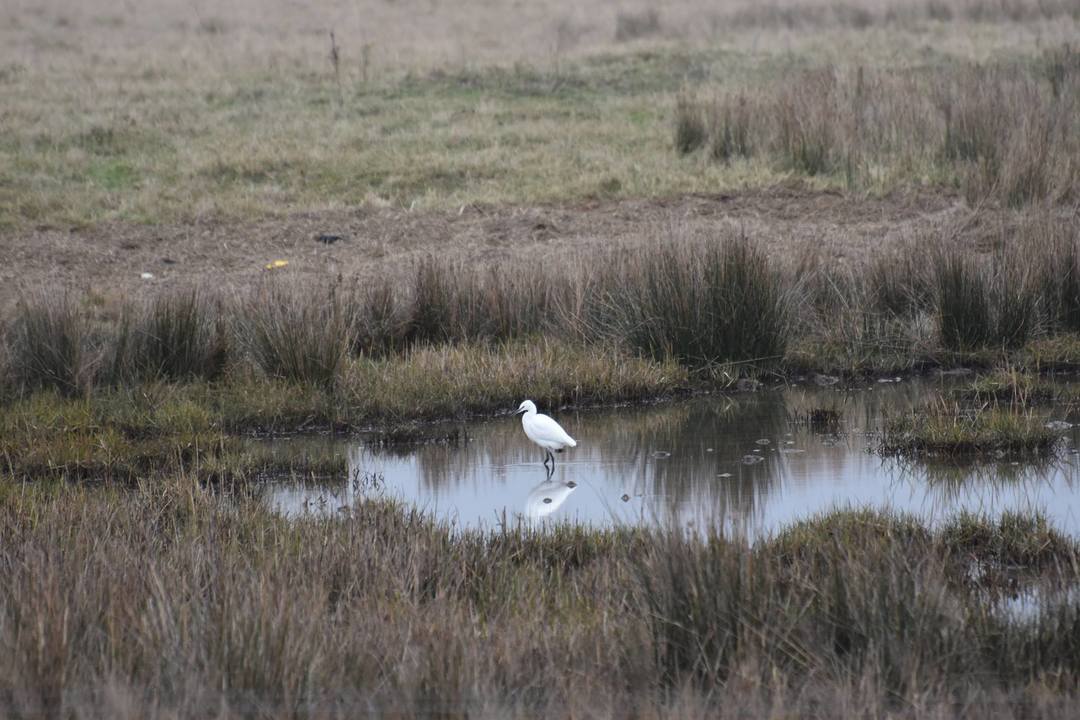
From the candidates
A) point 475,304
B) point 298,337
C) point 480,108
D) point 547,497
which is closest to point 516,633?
point 547,497

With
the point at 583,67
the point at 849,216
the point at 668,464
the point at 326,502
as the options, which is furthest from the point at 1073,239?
the point at 583,67

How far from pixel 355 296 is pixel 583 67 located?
1664 cm

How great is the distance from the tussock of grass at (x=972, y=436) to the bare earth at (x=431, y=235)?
3.88m

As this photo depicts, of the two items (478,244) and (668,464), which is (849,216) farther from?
(668,464)

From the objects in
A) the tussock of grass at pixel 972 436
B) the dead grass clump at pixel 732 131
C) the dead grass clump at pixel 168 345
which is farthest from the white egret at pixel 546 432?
the dead grass clump at pixel 732 131

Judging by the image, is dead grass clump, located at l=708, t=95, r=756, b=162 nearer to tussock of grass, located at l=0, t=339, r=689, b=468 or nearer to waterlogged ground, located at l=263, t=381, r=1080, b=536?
tussock of grass, located at l=0, t=339, r=689, b=468

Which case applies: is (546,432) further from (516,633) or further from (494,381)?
(516,633)

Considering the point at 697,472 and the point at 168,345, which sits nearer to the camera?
the point at 697,472

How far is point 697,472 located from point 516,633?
382cm

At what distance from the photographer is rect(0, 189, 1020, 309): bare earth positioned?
13445mm

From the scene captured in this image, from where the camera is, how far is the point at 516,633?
4.86m

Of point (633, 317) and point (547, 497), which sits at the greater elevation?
point (633, 317)

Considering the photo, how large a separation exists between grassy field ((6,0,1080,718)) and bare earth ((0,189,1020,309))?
0.26 ft

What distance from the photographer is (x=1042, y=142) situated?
15.1m
